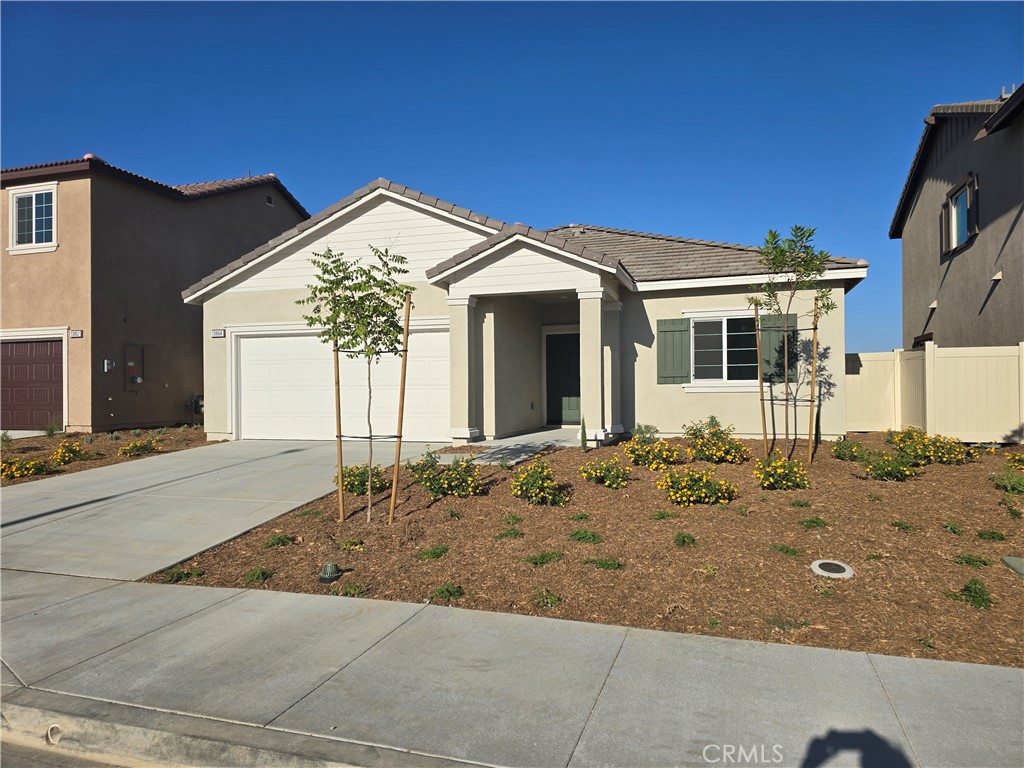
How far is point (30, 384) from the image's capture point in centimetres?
1684

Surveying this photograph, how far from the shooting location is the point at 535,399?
14.9 meters

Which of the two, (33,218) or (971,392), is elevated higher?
(33,218)

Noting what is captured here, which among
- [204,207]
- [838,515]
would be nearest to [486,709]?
[838,515]

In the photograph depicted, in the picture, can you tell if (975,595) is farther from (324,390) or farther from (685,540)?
(324,390)

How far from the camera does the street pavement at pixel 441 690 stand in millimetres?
3301

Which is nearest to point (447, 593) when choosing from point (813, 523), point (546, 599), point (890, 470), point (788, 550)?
point (546, 599)

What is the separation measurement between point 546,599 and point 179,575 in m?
3.50

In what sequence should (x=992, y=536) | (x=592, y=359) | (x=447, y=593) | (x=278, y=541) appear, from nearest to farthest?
(x=447, y=593), (x=992, y=536), (x=278, y=541), (x=592, y=359)

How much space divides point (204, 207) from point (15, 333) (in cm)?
604

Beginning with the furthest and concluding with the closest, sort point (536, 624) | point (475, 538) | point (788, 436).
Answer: point (788, 436)
point (475, 538)
point (536, 624)

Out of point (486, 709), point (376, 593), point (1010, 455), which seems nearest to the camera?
point (486, 709)

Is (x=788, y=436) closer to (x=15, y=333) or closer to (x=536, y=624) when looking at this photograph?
(x=536, y=624)

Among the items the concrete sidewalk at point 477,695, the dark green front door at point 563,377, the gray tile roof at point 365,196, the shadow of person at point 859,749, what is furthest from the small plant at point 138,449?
the shadow of person at point 859,749

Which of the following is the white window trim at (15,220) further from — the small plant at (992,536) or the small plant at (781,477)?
the small plant at (992,536)
